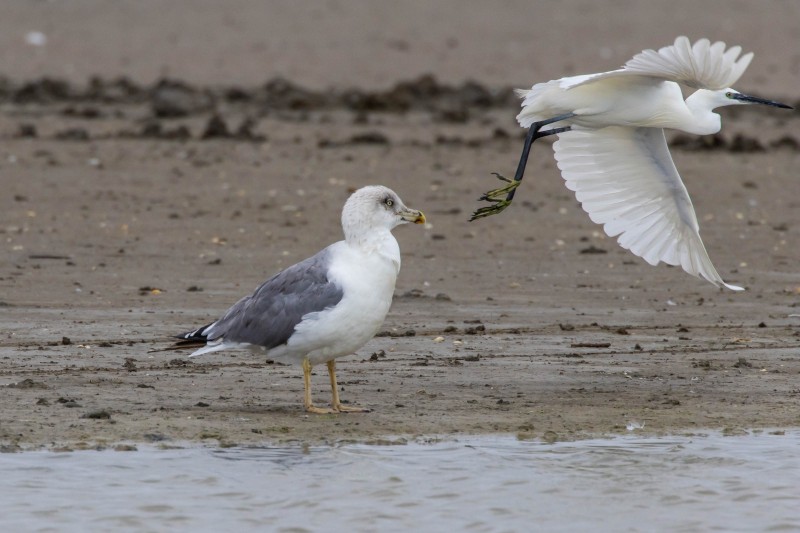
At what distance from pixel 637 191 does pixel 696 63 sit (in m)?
1.76

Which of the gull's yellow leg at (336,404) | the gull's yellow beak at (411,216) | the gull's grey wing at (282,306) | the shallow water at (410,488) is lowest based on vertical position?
the shallow water at (410,488)

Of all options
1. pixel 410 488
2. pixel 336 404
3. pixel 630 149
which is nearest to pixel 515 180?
pixel 630 149

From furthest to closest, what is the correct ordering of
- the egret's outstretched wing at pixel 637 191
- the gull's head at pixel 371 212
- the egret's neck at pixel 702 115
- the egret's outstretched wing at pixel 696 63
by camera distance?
the egret's outstretched wing at pixel 637 191 → the egret's neck at pixel 702 115 → the egret's outstretched wing at pixel 696 63 → the gull's head at pixel 371 212

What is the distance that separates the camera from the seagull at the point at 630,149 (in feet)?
32.3

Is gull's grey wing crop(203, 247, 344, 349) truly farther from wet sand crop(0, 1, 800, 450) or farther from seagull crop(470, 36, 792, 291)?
seagull crop(470, 36, 792, 291)

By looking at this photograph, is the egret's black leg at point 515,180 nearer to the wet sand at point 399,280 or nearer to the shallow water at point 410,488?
the wet sand at point 399,280

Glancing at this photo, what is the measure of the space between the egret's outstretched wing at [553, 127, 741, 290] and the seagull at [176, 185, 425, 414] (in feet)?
8.82

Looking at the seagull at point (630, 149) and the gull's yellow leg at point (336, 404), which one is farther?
the seagull at point (630, 149)

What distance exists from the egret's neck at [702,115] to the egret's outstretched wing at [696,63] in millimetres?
793

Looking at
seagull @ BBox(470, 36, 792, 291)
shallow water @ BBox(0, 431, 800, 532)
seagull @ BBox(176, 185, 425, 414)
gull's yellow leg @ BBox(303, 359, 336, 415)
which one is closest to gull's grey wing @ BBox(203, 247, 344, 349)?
seagull @ BBox(176, 185, 425, 414)

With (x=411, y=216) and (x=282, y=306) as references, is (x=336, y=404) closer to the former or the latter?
(x=282, y=306)

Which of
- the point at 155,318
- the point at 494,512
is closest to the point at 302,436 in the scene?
the point at 494,512

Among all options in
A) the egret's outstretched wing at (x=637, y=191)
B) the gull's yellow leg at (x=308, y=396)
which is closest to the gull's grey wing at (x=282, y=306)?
the gull's yellow leg at (x=308, y=396)

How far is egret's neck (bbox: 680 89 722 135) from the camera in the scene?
9.97 metres
